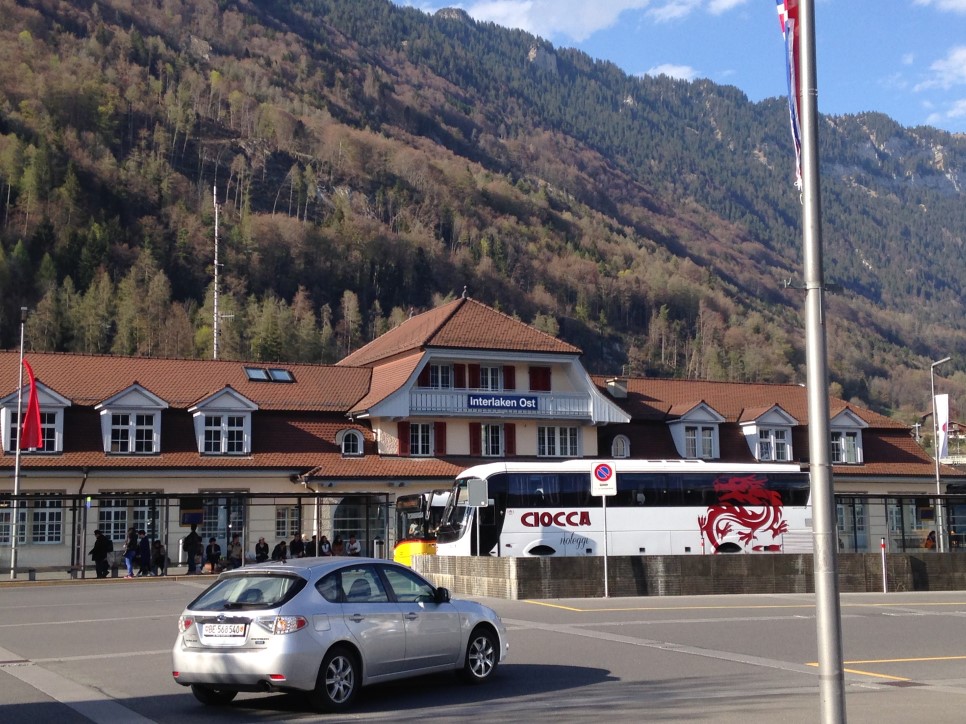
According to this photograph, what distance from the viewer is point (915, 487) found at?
59.9 meters

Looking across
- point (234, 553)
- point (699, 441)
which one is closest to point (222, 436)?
point (234, 553)

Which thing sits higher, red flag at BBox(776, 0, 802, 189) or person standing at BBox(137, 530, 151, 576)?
red flag at BBox(776, 0, 802, 189)

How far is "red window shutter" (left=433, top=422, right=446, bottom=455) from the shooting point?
51.6m

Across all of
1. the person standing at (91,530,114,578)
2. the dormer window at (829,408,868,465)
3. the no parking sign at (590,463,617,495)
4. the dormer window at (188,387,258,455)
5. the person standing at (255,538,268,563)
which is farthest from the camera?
the dormer window at (829,408,868,465)

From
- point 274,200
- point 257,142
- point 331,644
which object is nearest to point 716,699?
point 331,644

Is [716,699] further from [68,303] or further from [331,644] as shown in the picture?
[68,303]

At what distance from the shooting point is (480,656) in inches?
545

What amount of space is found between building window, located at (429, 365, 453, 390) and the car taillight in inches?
1575

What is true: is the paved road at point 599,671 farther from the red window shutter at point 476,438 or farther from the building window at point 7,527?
the red window shutter at point 476,438

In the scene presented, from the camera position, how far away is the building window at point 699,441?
187 feet

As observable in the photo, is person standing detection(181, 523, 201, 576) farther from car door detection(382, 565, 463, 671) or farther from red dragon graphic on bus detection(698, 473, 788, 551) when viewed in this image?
car door detection(382, 565, 463, 671)

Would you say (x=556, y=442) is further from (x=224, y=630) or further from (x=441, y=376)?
(x=224, y=630)

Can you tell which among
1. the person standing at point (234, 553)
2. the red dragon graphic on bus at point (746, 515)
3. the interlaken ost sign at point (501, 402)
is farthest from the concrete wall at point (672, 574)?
the interlaken ost sign at point (501, 402)

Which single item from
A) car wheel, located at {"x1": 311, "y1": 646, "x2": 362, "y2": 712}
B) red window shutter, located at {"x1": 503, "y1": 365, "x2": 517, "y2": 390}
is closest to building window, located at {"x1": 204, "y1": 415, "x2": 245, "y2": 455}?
red window shutter, located at {"x1": 503, "y1": 365, "x2": 517, "y2": 390}
